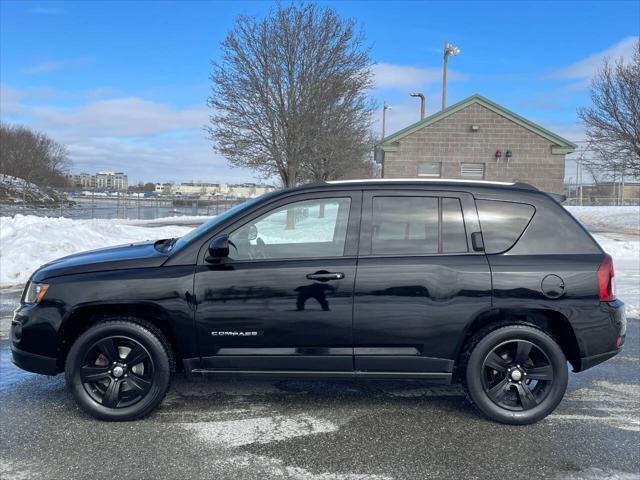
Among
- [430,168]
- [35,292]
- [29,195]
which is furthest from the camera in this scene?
[29,195]

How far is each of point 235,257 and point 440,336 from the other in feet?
5.28

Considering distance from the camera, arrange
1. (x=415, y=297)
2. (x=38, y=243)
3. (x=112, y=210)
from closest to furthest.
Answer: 1. (x=415, y=297)
2. (x=38, y=243)
3. (x=112, y=210)

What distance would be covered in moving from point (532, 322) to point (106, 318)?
3173 mm

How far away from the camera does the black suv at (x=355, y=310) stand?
3.45 metres

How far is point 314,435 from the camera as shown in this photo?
335 centimetres

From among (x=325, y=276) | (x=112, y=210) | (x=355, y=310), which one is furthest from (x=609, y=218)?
(x=112, y=210)

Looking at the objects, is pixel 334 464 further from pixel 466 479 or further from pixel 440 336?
pixel 440 336

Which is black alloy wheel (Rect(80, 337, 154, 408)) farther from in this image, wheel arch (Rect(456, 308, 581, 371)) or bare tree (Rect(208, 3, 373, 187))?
bare tree (Rect(208, 3, 373, 187))

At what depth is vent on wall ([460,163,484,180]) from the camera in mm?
19844

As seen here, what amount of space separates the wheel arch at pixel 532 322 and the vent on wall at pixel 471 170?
672 inches

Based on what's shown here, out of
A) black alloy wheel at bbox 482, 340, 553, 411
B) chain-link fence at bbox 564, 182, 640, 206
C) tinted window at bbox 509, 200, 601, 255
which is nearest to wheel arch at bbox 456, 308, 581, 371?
black alloy wheel at bbox 482, 340, 553, 411

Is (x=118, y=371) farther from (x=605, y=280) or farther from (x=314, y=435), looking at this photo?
(x=605, y=280)

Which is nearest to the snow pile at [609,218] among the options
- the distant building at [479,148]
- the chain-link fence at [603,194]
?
the distant building at [479,148]

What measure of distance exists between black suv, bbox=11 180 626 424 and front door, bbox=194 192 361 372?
0.01m
